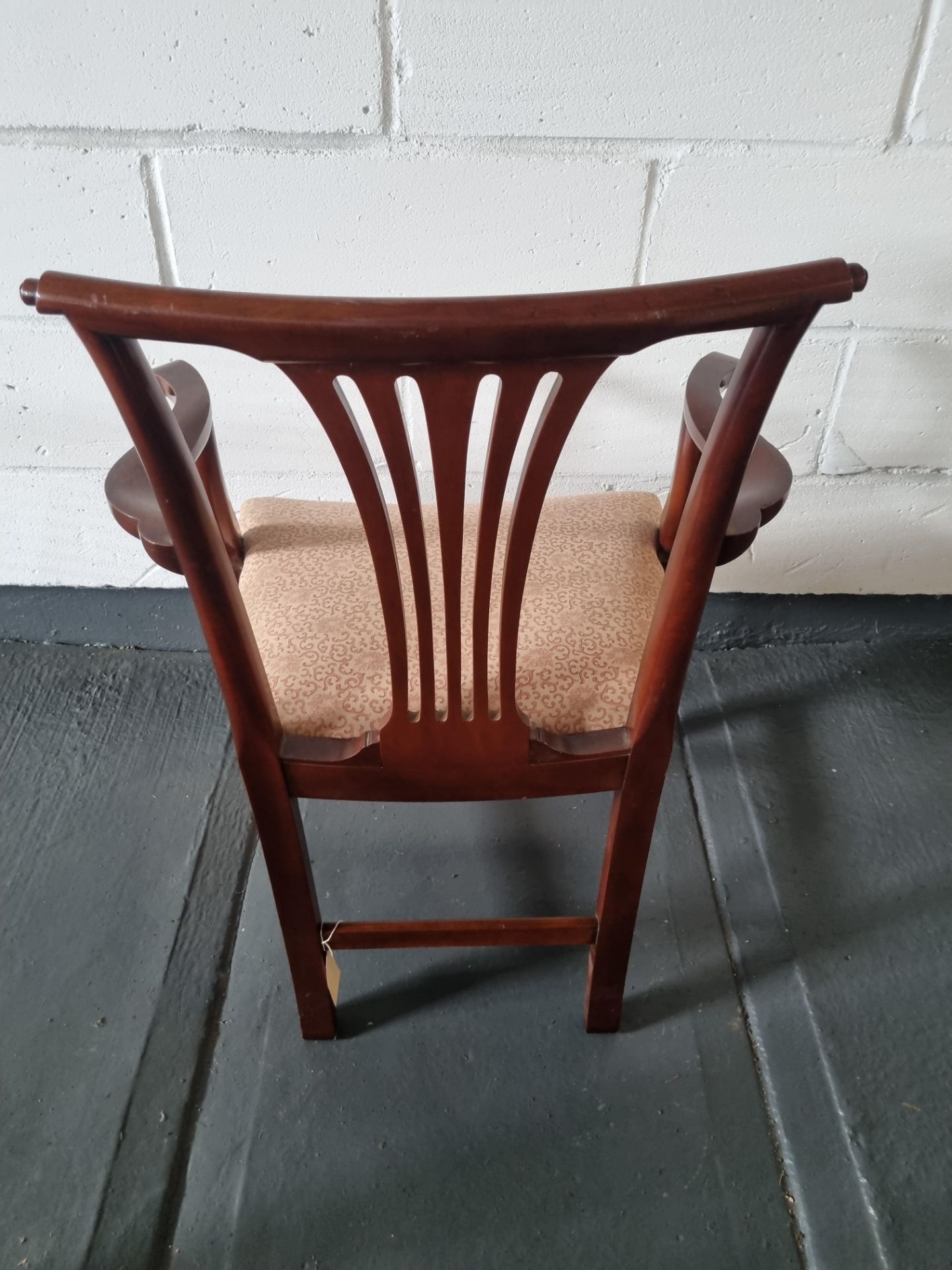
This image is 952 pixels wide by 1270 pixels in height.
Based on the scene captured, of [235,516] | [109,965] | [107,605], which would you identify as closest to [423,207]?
[235,516]

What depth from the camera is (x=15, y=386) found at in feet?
4.97

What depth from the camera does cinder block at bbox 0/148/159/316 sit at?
129 centimetres

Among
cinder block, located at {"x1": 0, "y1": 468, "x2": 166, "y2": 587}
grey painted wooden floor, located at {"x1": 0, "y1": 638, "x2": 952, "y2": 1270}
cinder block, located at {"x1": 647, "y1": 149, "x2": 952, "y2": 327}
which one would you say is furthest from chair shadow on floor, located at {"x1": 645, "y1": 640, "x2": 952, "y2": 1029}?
cinder block, located at {"x1": 0, "y1": 468, "x2": 166, "y2": 587}

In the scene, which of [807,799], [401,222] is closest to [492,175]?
[401,222]

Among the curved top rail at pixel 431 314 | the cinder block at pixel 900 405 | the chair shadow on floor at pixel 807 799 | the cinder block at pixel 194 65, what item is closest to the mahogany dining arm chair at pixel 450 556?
the curved top rail at pixel 431 314

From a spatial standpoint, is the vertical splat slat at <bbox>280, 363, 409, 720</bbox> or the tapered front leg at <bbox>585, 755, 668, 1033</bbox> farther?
the tapered front leg at <bbox>585, 755, 668, 1033</bbox>

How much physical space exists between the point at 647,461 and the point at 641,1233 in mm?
1080

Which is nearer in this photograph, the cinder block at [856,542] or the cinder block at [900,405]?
the cinder block at [900,405]

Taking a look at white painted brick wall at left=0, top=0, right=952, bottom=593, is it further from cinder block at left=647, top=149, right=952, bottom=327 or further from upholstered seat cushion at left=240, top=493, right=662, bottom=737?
upholstered seat cushion at left=240, top=493, right=662, bottom=737

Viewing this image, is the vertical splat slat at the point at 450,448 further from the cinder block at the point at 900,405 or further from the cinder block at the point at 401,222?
the cinder block at the point at 900,405

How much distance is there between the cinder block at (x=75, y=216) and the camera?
129cm

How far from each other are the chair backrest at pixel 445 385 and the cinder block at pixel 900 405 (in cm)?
85

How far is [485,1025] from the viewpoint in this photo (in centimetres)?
126

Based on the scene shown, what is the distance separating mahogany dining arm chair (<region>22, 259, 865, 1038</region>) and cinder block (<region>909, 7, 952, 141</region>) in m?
0.49
